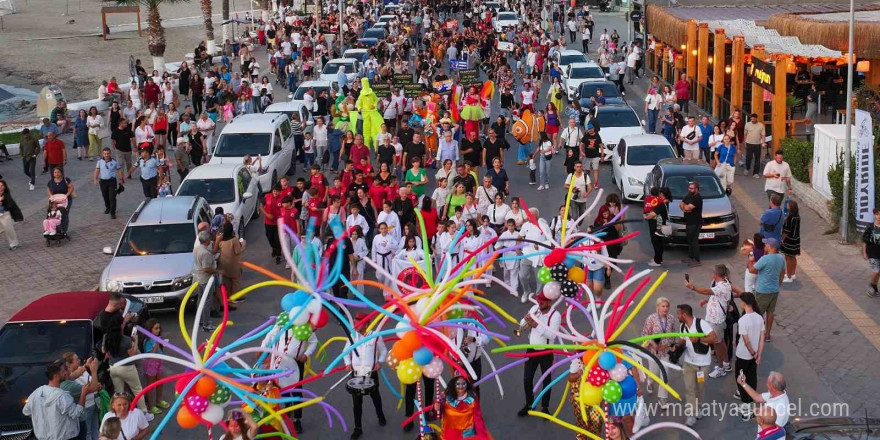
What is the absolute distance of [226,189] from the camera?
21.4m

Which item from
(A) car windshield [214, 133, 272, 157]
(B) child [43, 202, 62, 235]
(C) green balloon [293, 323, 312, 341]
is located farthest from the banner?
(B) child [43, 202, 62, 235]

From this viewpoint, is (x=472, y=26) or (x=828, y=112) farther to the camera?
(x=472, y=26)

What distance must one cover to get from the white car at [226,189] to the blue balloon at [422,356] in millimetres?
10743

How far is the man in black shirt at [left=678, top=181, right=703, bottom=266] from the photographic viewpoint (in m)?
18.6

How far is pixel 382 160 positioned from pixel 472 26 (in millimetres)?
32755

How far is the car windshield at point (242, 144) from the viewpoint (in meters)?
24.6

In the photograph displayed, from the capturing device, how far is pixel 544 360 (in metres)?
13.0

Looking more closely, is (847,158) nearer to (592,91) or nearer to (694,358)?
(694,358)

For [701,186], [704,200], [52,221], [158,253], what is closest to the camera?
[158,253]

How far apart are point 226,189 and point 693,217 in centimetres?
863

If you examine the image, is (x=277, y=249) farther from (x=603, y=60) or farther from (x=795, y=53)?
(x=603, y=60)

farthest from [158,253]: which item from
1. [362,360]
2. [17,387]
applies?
[362,360]

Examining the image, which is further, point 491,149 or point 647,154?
point 647,154

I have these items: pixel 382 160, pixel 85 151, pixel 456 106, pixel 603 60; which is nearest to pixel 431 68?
pixel 603 60
